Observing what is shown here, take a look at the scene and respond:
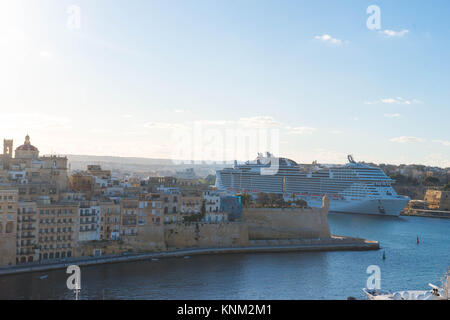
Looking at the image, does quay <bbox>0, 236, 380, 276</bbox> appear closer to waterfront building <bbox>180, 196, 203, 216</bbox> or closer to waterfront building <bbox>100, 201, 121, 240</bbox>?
waterfront building <bbox>100, 201, 121, 240</bbox>

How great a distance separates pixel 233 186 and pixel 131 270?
3887cm

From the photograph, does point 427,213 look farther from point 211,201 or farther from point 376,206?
point 211,201

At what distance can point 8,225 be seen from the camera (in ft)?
71.1

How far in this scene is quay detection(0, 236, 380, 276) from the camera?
21111 millimetres

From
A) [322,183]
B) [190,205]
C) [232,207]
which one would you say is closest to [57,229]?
[190,205]

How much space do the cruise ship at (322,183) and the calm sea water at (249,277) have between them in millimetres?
19169

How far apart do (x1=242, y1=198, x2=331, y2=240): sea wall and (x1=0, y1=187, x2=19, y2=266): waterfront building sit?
577 inches

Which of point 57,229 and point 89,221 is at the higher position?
point 89,221

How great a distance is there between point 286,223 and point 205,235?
7.13m

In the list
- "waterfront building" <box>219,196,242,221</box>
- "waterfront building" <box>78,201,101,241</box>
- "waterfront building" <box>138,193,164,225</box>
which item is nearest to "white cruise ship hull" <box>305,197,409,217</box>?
"waterfront building" <box>219,196,242,221</box>

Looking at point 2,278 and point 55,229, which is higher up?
point 55,229
